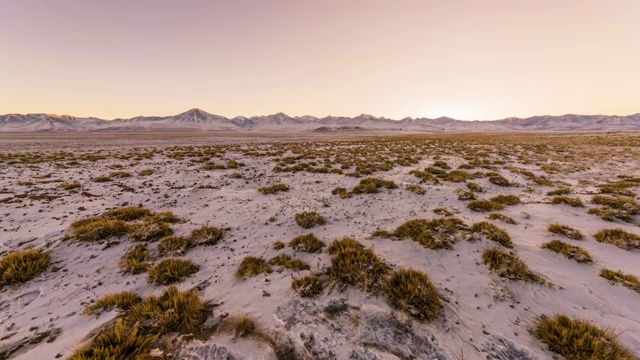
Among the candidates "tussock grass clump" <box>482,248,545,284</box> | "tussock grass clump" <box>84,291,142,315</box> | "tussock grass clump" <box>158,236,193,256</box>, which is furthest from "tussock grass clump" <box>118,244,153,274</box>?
"tussock grass clump" <box>482,248,545,284</box>

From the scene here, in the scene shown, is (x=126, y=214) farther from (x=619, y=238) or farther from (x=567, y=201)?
(x=567, y=201)

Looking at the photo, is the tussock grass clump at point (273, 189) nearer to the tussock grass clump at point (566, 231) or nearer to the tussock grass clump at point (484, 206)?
the tussock grass clump at point (484, 206)

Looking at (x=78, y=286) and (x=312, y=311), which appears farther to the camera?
(x=78, y=286)

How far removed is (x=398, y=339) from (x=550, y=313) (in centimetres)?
332

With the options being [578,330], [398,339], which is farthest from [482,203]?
[398,339]

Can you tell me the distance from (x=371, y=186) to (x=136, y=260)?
11.2m

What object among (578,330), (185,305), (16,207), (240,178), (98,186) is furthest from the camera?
(240,178)

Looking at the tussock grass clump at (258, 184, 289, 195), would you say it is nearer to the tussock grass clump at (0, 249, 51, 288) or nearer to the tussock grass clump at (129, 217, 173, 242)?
the tussock grass clump at (129, 217, 173, 242)

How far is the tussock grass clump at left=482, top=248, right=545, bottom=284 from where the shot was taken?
A: 229 inches

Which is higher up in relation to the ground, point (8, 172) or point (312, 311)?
point (8, 172)

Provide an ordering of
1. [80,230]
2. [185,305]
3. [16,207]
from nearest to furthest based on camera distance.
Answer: [185,305], [80,230], [16,207]

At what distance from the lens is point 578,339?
3.87 metres

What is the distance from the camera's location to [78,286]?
235 inches

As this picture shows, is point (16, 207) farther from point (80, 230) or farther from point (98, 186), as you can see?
point (80, 230)
